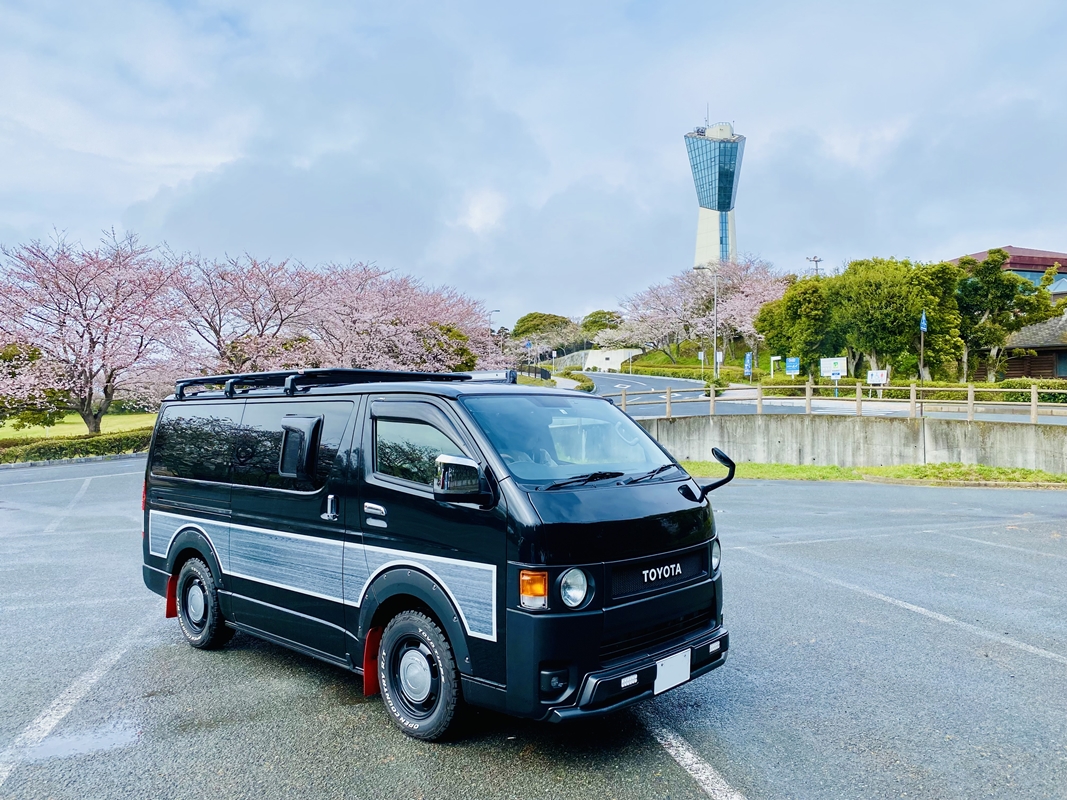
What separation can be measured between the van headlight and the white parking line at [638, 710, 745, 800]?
0.99m

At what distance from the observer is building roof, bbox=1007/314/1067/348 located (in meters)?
37.8

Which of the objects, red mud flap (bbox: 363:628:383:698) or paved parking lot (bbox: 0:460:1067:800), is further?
red mud flap (bbox: 363:628:383:698)

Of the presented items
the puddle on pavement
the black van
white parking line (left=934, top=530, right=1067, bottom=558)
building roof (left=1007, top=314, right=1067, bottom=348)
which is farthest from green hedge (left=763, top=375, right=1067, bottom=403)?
the puddle on pavement

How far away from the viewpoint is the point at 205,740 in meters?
3.69

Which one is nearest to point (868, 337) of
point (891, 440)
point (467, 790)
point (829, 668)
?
point (891, 440)

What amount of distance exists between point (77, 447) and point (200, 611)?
2134 cm

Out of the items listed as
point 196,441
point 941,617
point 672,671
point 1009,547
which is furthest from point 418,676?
point 1009,547

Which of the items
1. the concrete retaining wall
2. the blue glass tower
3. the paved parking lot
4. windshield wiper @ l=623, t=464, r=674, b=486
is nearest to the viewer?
the paved parking lot

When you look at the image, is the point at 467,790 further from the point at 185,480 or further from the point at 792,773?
the point at 185,480

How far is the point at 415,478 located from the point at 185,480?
8.32 ft

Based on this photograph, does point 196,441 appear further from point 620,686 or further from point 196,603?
point 620,686

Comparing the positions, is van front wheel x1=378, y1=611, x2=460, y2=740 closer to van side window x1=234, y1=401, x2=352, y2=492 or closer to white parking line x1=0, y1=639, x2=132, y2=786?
van side window x1=234, y1=401, x2=352, y2=492

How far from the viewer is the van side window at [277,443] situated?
418cm

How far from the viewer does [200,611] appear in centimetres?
518
